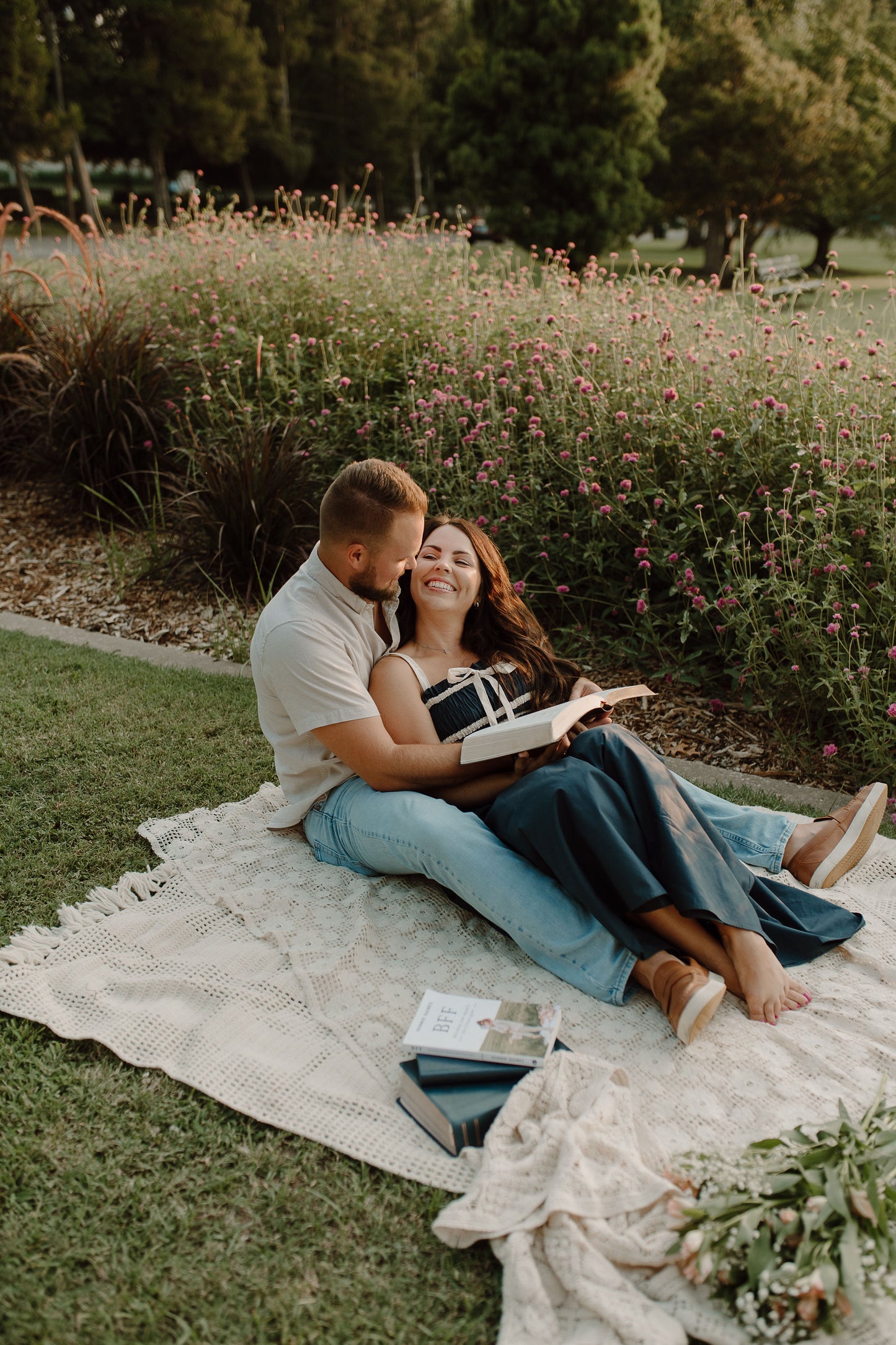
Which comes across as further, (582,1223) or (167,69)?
(167,69)

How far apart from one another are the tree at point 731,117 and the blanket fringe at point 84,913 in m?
21.2

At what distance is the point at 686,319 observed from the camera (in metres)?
5.63

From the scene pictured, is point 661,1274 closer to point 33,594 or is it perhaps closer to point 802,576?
point 802,576

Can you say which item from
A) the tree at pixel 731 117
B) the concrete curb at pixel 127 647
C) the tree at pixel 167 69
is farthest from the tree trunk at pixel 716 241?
the concrete curb at pixel 127 647

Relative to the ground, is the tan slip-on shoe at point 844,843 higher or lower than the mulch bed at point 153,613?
higher

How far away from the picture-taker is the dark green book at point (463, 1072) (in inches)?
85.2

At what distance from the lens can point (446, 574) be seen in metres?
3.15

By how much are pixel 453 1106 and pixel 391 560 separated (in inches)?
59.2

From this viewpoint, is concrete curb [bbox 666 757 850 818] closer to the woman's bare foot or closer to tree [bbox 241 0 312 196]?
the woman's bare foot

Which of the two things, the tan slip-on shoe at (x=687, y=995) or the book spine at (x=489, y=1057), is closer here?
the book spine at (x=489, y=1057)

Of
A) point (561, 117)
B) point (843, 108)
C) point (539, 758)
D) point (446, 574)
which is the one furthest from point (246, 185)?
point (539, 758)

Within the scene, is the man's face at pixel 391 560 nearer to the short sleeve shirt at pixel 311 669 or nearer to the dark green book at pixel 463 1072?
the short sleeve shirt at pixel 311 669

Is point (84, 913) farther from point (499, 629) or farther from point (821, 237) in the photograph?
point (821, 237)

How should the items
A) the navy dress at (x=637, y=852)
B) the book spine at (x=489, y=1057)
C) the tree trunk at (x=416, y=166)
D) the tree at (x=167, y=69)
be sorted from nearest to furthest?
the book spine at (x=489, y=1057) < the navy dress at (x=637, y=852) < the tree at (x=167, y=69) < the tree trunk at (x=416, y=166)
